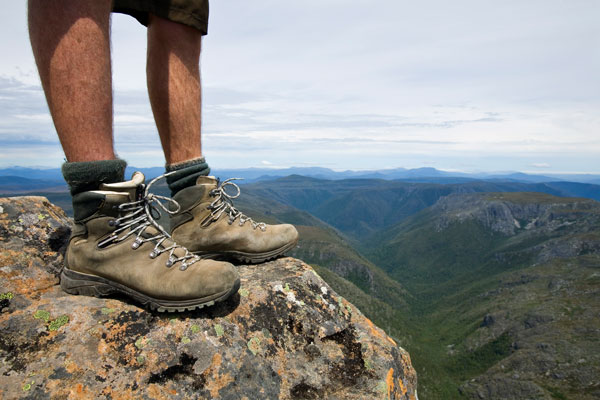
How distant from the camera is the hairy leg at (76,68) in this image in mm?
2977

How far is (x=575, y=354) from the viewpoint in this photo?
13025 cm

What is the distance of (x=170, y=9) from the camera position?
3.87 metres

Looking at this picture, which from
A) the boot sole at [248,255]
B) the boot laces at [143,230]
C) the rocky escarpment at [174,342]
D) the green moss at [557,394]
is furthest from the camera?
the green moss at [557,394]

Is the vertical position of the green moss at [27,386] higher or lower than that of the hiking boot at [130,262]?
lower

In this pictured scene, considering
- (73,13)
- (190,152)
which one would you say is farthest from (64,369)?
(73,13)

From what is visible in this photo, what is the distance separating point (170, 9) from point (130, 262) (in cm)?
269

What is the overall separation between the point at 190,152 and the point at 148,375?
2.40 meters

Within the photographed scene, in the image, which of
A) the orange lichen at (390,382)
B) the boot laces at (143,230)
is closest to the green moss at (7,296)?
the boot laces at (143,230)

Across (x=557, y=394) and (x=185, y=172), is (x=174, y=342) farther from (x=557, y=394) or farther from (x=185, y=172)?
(x=557, y=394)

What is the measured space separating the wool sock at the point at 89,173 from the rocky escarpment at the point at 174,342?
43.7 inches

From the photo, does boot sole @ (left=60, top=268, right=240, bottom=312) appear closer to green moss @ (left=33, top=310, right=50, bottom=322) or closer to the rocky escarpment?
the rocky escarpment

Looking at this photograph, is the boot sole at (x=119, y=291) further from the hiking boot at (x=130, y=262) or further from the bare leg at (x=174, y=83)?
the bare leg at (x=174, y=83)

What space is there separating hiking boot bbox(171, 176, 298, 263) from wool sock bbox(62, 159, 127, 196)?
3.48 feet

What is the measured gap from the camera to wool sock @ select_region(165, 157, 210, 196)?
4234 mm
